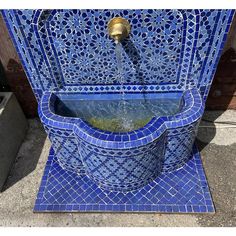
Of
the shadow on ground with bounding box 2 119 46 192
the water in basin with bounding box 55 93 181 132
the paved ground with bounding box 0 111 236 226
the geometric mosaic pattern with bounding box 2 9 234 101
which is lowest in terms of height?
the paved ground with bounding box 0 111 236 226

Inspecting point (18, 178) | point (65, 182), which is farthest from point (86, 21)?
point (18, 178)

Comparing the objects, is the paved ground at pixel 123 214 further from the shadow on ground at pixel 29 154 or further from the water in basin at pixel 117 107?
the water in basin at pixel 117 107

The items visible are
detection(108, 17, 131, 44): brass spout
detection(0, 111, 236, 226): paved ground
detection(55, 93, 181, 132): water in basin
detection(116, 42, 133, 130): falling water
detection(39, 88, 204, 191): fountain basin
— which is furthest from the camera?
detection(55, 93, 181, 132): water in basin

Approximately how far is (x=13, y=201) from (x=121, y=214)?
4.00ft

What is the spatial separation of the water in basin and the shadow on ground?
0.77 m

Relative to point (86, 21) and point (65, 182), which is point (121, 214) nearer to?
point (65, 182)

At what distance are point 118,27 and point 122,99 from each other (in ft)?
2.93

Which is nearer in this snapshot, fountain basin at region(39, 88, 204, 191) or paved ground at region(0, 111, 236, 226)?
fountain basin at region(39, 88, 204, 191)

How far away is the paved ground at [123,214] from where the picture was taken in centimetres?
272

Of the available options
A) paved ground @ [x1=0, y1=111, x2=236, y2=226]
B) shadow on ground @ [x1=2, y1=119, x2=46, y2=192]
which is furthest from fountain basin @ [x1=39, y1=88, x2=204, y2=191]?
shadow on ground @ [x1=2, y1=119, x2=46, y2=192]

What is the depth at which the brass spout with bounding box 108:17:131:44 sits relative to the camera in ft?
7.42

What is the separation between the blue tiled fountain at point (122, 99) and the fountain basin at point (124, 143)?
0.03ft

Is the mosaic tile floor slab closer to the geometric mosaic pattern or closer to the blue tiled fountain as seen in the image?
the blue tiled fountain

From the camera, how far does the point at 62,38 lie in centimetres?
246
